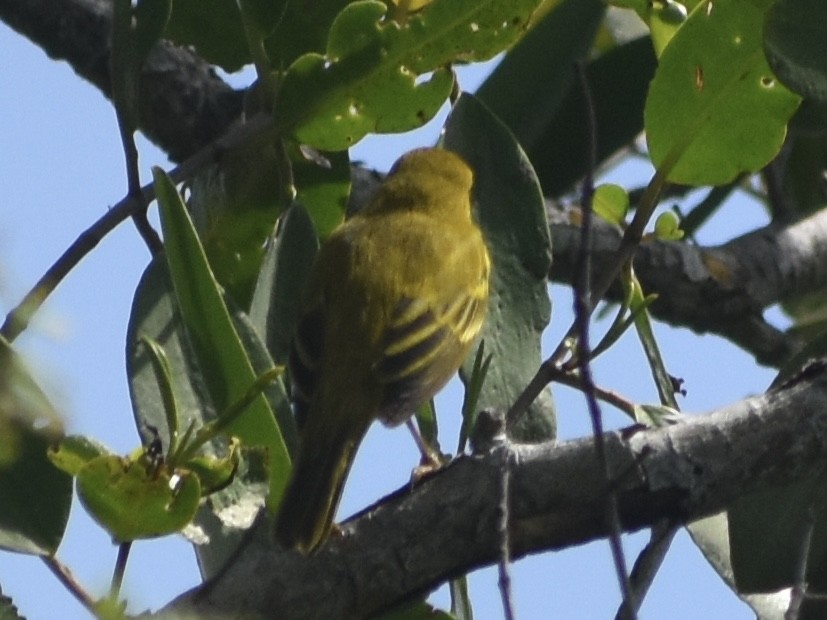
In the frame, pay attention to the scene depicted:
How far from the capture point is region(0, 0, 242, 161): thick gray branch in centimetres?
370

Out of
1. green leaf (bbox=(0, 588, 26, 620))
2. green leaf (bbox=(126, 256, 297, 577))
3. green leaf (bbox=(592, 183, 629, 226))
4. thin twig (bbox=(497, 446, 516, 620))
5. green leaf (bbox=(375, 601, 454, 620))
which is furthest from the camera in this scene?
green leaf (bbox=(592, 183, 629, 226))

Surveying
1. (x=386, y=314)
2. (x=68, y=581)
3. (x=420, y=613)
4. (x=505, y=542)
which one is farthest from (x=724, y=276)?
(x=68, y=581)

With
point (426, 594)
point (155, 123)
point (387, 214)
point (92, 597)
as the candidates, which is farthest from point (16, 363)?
point (387, 214)

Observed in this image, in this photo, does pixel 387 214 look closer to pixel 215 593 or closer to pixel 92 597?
pixel 215 593

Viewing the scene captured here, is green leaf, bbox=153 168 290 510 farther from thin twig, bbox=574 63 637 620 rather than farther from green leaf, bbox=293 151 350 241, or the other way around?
green leaf, bbox=293 151 350 241

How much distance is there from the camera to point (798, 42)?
7.72 ft

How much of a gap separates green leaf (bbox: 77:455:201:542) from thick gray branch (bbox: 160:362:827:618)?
0.35 m

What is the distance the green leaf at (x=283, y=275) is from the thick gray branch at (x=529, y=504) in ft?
1.82

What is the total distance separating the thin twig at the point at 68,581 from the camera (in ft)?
5.64

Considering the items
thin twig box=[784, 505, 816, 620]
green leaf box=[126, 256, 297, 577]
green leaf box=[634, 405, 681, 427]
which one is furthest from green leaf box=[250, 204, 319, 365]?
thin twig box=[784, 505, 816, 620]

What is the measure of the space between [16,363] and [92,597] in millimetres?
464

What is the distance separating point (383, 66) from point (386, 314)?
1172 millimetres

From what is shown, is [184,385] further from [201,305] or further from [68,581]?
[68,581]

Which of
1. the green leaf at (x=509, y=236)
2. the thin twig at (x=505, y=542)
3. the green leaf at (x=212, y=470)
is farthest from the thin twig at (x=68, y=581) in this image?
the green leaf at (x=509, y=236)
